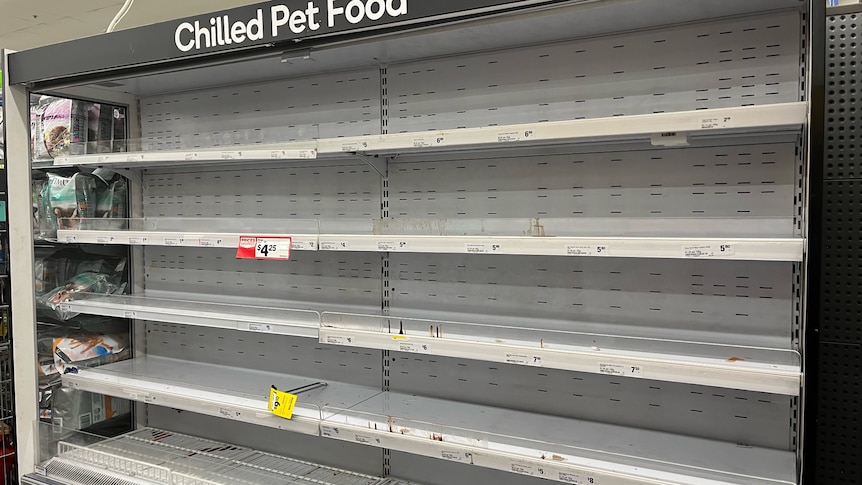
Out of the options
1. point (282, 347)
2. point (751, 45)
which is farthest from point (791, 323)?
point (282, 347)

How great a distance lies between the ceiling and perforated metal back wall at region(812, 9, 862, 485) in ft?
11.7

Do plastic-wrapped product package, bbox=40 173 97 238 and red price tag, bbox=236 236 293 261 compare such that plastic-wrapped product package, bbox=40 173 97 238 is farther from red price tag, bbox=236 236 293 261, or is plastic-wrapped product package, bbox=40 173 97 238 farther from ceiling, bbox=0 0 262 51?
ceiling, bbox=0 0 262 51

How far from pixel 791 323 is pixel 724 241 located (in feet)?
1.69

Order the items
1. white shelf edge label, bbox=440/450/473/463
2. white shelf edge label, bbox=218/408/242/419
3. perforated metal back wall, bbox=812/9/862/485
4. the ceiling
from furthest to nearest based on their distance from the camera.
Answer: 1. the ceiling
2. white shelf edge label, bbox=218/408/242/419
3. white shelf edge label, bbox=440/450/473/463
4. perforated metal back wall, bbox=812/9/862/485

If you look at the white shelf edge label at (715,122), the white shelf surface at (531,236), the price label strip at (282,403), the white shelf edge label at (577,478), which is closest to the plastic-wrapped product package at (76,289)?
the white shelf surface at (531,236)

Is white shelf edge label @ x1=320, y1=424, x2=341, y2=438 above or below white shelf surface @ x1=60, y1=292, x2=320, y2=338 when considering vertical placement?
below

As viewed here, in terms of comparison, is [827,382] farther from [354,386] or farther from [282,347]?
[282,347]

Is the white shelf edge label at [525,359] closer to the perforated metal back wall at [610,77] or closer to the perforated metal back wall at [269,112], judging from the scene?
the perforated metal back wall at [610,77]

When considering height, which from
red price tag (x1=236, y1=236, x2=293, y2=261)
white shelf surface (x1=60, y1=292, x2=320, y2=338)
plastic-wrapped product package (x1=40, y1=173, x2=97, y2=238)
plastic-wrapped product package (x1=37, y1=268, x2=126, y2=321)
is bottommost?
white shelf surface (x1=60, y1=292, x2=320, y2=338)

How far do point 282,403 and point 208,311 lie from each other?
1.81ft

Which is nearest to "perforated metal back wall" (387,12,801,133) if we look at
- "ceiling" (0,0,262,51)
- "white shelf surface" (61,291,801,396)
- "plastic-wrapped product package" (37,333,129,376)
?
"white shelf surface" (61,291,801,396)

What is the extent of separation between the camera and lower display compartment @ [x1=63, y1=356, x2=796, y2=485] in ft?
5.63

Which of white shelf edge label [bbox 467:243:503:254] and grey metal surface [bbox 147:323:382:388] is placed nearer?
white shelf edge label [bbox 467:243:503:254]

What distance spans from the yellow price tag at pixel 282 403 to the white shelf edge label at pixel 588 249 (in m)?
1.14
